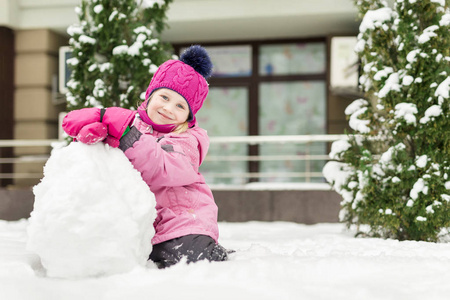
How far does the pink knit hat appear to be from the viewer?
8.29ft

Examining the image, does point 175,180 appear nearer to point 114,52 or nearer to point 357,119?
point 357,119

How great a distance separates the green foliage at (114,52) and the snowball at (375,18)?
7.72 ft

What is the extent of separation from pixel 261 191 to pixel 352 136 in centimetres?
234

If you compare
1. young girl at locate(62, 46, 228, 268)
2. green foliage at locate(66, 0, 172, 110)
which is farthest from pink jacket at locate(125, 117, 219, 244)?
green foliage at locate(66, 0, 172, 110)

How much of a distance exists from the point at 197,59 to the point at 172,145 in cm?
65

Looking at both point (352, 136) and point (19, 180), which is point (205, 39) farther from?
point (352, 136)

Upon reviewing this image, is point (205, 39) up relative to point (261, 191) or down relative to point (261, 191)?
up

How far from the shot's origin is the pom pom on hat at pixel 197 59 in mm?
2660

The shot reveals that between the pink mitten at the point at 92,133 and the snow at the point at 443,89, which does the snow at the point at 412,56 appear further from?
the pink mitten at the point at 92,133

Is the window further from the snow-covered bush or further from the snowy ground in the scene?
the snowy ground

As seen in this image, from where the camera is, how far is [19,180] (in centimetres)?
834

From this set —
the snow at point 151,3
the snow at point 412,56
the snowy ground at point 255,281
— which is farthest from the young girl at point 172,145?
the snow at point 151,3

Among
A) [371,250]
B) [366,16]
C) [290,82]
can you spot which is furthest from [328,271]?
[290,82]

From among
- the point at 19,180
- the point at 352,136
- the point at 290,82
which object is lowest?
the point at 19,180
